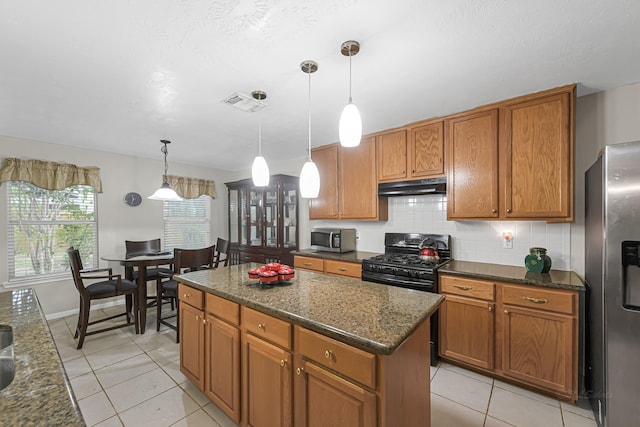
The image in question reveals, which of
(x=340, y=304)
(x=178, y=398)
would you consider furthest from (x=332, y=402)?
(x=178, y=398)

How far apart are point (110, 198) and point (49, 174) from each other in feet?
2.29

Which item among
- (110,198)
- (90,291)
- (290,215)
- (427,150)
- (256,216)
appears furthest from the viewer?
(256,216)

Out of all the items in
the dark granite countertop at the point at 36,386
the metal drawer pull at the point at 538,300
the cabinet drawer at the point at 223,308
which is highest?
the dark granite countertop at the point at 36,386

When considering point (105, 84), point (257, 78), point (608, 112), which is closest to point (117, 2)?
point (257, 78)

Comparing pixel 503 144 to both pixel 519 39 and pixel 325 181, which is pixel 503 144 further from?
pixel 325 181

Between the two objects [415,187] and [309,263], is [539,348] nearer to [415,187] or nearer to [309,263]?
[415,187]

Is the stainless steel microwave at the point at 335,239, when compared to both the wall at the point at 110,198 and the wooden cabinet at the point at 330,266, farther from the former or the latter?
the wall at the point at 110,198

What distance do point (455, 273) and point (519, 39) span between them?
1682 millimetres

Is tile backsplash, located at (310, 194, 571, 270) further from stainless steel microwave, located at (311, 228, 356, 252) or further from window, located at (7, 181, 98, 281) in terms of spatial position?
window, located at (7, 181, 98, 281)

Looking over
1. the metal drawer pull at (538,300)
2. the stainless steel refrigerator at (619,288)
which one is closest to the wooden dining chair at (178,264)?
the metal drawer pull at (538,300)

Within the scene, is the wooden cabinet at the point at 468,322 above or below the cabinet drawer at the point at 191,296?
below

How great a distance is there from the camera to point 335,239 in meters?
3.41

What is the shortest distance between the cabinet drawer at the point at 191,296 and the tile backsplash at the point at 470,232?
218cm

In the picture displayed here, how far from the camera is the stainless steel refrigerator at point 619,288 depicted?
1.45 meters
